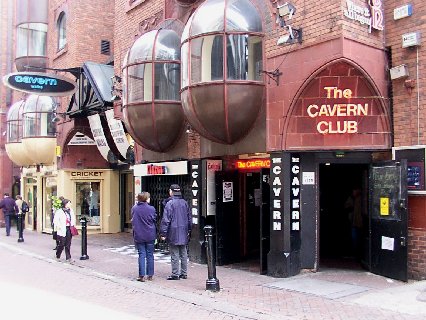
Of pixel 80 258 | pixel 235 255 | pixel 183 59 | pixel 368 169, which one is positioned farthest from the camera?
pixel 80 258

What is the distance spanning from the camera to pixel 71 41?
66.4 ft

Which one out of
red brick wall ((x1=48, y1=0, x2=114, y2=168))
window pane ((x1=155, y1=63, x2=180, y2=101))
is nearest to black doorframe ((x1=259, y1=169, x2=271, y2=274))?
window pane ((x1=155, y1=63, x2=180, y2=101))

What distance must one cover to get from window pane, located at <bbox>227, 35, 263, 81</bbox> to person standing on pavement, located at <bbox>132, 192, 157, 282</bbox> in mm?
3236

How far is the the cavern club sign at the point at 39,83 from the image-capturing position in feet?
50.8

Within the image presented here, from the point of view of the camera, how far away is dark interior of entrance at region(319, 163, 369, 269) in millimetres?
12094

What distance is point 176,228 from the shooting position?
394 inches

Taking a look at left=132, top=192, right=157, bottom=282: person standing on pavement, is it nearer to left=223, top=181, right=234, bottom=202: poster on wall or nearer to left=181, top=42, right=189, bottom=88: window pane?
left=223, top=181, right=234, bottom=202: poster on wall

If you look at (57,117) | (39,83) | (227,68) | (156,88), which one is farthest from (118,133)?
(227,68)

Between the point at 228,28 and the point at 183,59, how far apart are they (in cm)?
145

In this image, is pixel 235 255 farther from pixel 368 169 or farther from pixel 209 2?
pixel 209 2

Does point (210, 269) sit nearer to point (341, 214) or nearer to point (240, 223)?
point (240, 223)

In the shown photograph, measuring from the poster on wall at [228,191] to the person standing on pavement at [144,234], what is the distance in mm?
2632

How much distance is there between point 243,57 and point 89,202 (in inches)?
502

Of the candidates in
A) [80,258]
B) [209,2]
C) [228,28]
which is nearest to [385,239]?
[228,28]
